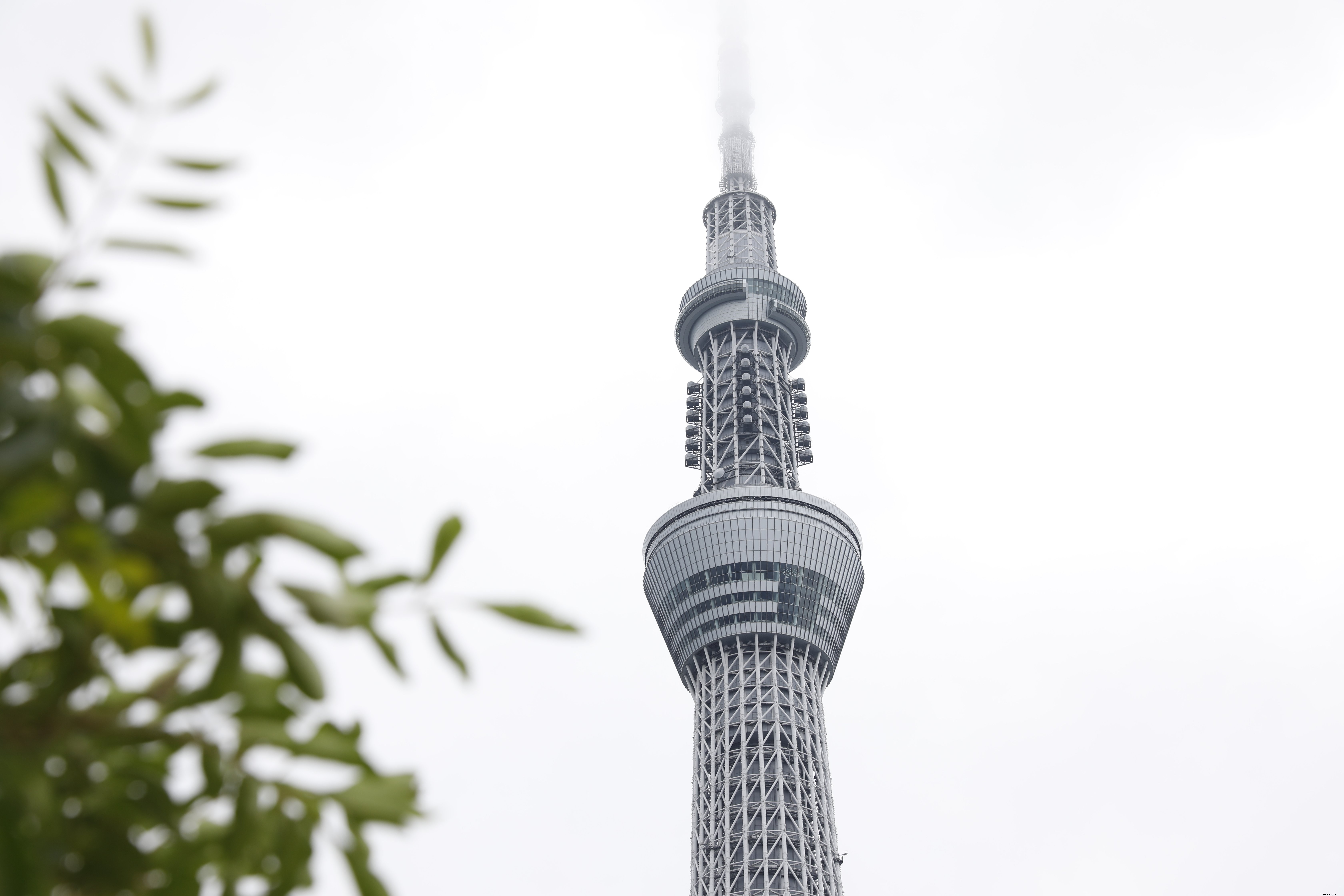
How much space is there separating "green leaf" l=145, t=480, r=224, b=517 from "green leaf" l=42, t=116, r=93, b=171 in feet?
2.62

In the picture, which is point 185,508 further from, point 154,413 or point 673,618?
point 673,618

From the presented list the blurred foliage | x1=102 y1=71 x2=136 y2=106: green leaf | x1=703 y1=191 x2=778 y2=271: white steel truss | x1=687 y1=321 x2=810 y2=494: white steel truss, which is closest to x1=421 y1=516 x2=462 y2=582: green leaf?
the blurred foliage

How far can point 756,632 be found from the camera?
129000 millimetres

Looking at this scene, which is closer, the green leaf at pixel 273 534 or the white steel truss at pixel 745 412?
the green leaf at pixel 273 534

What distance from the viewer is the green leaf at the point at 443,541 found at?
114 inches

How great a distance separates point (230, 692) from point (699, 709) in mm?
133967

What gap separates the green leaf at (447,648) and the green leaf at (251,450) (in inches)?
25.5

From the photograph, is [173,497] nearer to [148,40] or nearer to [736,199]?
[148,40]

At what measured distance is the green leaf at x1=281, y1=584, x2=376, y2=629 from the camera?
2617 mm

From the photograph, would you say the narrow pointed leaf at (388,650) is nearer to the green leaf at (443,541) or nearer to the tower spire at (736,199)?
the green leaf at (443,541)

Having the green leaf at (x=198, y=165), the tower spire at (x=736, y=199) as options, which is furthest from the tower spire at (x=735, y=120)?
the green leaf at (x=198, y=165)

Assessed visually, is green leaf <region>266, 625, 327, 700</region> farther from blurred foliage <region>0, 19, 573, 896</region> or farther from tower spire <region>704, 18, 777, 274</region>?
tower spire <region>704, 18, 777, 274</region>

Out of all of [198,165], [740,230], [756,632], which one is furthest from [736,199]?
[198,165]

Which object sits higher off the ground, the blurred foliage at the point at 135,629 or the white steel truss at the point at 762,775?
the white steel truss at the point at 762,775
